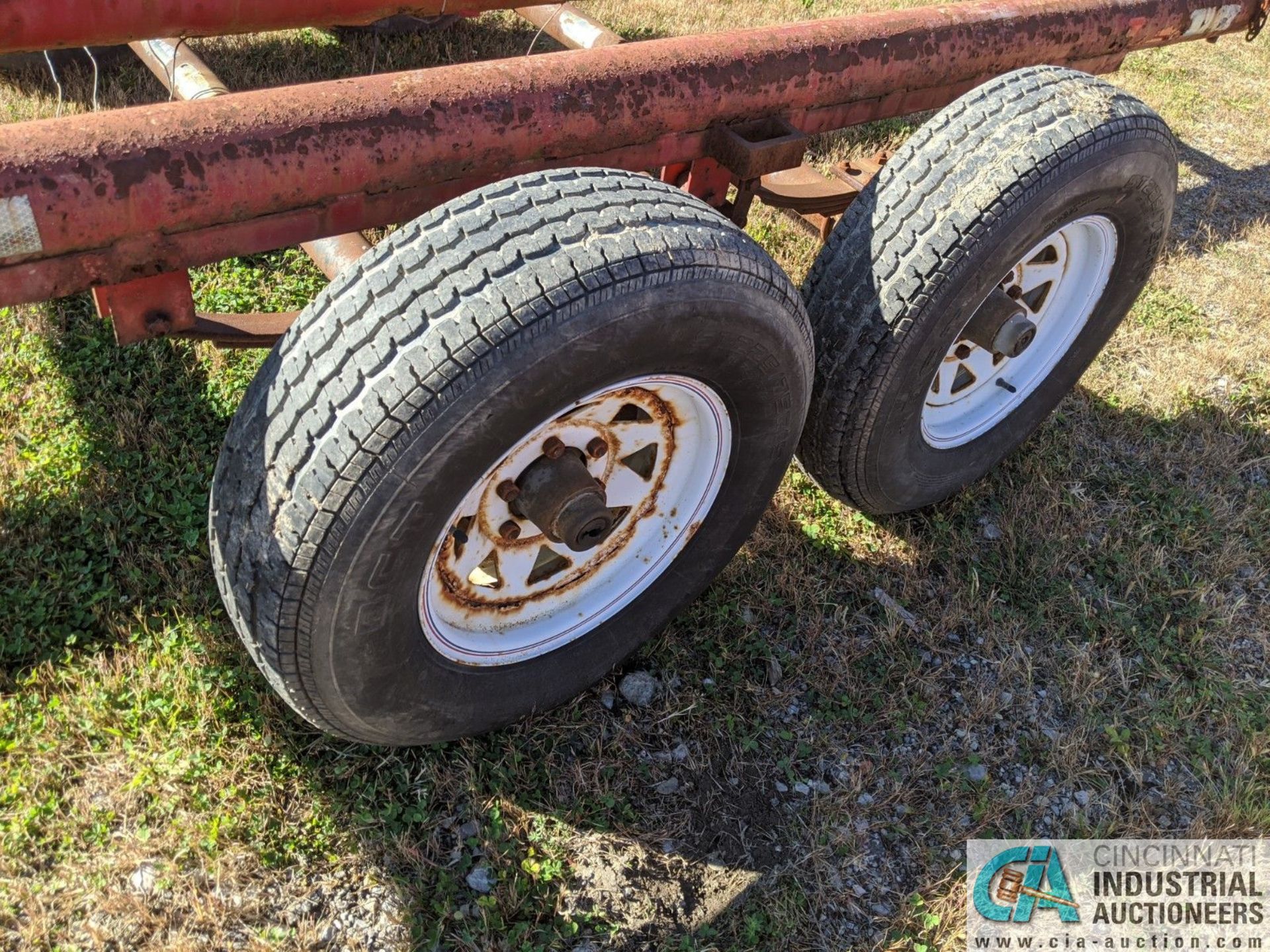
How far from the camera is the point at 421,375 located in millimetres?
1693

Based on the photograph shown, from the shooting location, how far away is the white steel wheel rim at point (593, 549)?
2.14 meters

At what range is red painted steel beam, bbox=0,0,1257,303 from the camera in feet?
5.85

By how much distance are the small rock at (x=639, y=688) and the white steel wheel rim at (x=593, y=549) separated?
0.74ft

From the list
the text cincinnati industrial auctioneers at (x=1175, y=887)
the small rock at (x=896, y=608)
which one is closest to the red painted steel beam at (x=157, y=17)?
the small rock at (x=896, y=608)

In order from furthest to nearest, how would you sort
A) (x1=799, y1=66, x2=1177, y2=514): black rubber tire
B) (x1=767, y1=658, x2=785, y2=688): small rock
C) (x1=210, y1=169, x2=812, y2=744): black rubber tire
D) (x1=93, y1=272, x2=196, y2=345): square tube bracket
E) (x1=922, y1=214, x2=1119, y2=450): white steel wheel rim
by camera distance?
(x1=922, y1=214, x2=1119, y2=450): white steel wheel rim < (x1=767, y1=658, x2=785, y2=688): small rock < (x1=799, y1=66, x2=1177, y2=514): black rubber tire < (x1=93, y1=272, x2=196, y2=345): square tube bracket < (x1=210, y1=169, x2=812, y2=744): black rubber tire

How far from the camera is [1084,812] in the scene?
8.37 ft

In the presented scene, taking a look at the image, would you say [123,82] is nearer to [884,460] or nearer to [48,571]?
[48,571]

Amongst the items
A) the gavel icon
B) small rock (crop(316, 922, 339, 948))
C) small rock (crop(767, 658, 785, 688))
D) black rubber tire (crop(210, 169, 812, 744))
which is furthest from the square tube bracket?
the gavel icon

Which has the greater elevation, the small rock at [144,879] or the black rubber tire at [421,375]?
the black rubber tire at [421,375]

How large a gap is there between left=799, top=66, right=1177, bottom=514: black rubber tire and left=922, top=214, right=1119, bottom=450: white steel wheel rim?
21cm

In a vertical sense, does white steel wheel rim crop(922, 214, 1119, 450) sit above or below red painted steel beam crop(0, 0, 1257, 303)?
below

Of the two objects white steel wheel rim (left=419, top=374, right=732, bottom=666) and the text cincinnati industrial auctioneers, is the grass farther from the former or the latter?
white steel wheel rim (left=419, top=374, right=732, bottom=666)

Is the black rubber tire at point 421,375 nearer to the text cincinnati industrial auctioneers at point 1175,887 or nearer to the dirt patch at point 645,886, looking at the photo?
the dirt patch at point 645,886

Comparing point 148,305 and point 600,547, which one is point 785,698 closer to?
point 600,547
